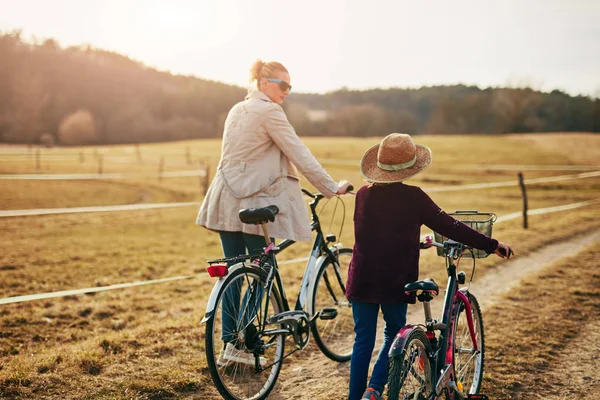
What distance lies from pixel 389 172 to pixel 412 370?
42.2 inches

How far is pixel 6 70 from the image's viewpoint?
311 ft

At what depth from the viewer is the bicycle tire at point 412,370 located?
2592mm

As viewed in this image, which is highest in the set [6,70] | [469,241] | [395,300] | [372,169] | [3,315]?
[6,70]

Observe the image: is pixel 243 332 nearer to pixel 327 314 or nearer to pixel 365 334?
pixel 327 314

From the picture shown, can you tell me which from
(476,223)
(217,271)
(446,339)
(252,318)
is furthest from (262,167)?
(446,339)

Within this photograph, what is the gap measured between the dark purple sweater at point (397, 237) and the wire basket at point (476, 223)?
0.14 metres

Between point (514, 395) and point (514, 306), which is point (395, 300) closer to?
point (514, 395)

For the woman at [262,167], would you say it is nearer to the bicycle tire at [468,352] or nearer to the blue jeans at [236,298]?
the blue jeans at [236,298]

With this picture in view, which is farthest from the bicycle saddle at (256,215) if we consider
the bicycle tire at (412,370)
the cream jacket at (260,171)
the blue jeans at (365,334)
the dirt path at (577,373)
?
the dirt path at (577,373)

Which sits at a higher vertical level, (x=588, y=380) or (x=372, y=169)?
(x=372, y=169)

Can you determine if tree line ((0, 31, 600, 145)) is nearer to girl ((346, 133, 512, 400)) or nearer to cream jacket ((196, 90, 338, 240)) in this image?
cream jacket ((196, 90, 338, 240))

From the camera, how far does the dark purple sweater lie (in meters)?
2.99

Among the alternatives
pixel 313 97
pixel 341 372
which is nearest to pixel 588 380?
pixel 341 372

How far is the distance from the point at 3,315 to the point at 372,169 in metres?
5.09
